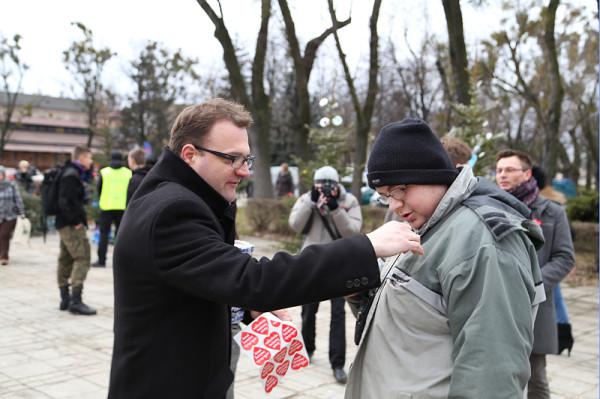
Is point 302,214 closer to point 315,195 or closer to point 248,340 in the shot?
point 315,195

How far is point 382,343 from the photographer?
7.05 ft

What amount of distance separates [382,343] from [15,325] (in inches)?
251

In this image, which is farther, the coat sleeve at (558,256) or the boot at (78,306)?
the boot at (78,306)

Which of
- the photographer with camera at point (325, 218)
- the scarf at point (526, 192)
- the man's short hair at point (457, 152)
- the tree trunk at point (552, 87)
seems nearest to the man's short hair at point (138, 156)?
the photographer with camera at point (325, 218)

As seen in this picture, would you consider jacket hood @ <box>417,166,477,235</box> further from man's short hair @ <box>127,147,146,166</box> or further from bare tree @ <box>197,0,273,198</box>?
bare tree @ <box>197,0,273,198</box>

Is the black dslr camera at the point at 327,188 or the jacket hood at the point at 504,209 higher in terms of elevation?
the black dslr camera at the point at 327,188

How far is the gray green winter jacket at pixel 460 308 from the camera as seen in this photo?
1.81 meters

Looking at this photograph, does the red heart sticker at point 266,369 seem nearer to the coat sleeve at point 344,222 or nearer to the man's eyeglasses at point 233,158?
the man's eyeglasses at point 233,158

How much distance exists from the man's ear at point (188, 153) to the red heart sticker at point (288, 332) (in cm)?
88

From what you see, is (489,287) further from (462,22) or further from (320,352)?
(462,22)

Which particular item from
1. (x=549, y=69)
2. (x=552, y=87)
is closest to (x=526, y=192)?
(x=552, y=87)

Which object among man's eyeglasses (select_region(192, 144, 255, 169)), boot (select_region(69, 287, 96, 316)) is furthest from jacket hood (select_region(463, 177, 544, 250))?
boot (select_region(69, 287, 96, 316))

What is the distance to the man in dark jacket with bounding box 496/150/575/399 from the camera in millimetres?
4102

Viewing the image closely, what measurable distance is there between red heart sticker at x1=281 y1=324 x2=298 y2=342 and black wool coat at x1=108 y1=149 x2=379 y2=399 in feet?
1.26
